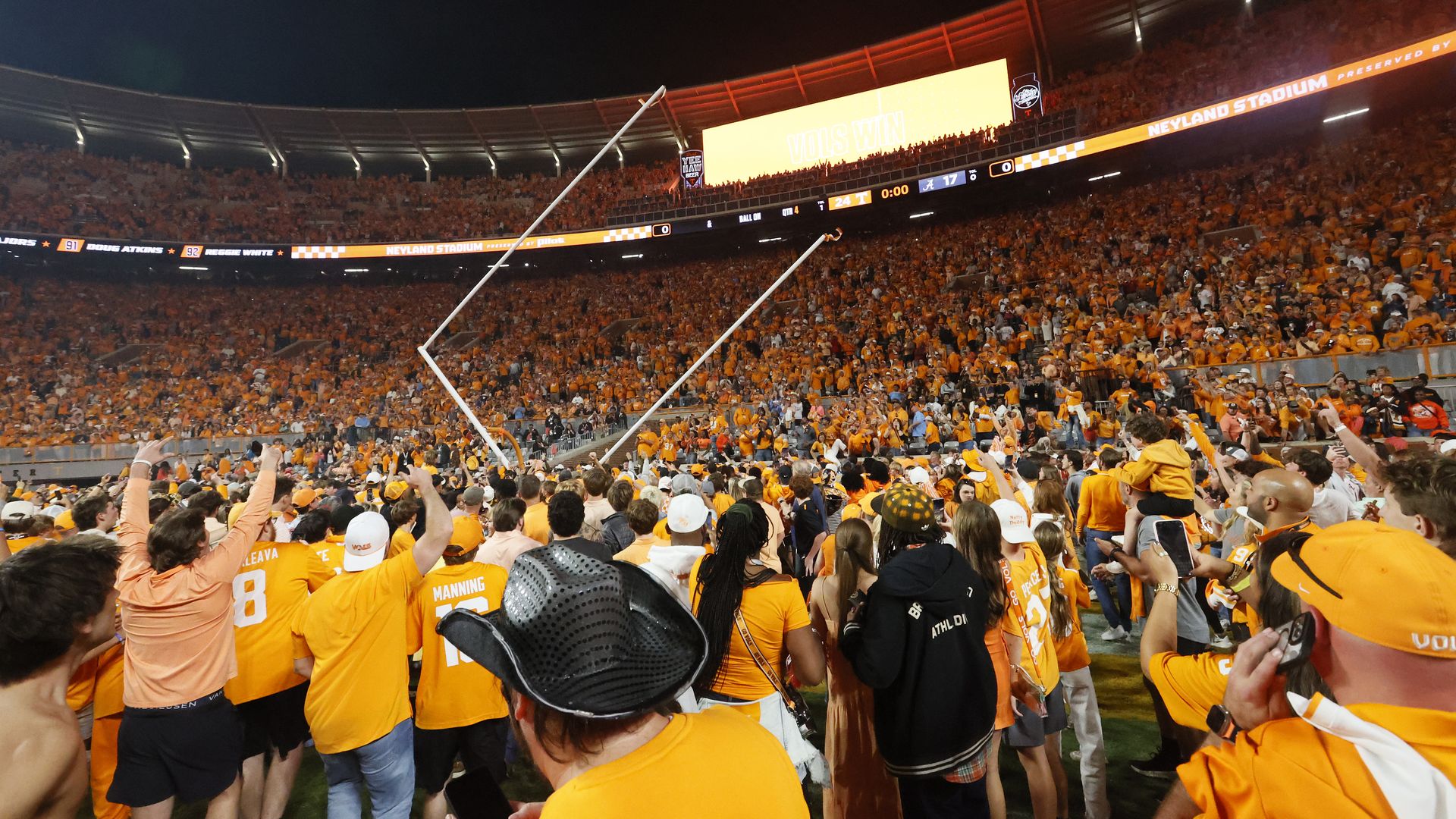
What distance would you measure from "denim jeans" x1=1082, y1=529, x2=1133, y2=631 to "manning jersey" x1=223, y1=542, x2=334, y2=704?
6.05 metres

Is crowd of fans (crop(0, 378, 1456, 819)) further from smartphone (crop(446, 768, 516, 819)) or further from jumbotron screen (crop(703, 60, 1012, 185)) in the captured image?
jumbotron screen (crop(703, 60, 1012, 185))

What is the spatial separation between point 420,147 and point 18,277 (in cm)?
1632

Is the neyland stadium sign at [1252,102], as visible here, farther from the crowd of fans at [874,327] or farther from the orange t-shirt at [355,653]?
the orange t-shirt at [355,653]

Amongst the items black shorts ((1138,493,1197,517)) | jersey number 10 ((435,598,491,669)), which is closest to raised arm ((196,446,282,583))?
jersey number 10 ((435,598,491,669))

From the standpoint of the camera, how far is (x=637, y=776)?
1094 mm

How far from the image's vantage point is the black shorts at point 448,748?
3.48 metres

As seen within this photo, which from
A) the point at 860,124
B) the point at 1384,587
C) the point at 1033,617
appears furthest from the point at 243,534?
the point at 860,124

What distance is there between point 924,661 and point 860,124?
87.7ft

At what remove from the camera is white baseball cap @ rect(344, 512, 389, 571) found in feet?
10.6

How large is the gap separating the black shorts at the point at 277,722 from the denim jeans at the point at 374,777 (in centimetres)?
72

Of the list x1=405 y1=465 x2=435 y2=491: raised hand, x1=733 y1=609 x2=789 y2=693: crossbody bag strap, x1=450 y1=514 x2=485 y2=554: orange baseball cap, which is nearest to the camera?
x1=733 y1=609 x2=789 y2=693: crossbody bag strap

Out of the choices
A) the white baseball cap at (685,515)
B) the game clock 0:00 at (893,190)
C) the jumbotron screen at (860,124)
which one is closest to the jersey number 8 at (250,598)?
the white baseball cap at (685,515)

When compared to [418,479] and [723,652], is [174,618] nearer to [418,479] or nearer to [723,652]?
[418,479]

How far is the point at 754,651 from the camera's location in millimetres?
2660
